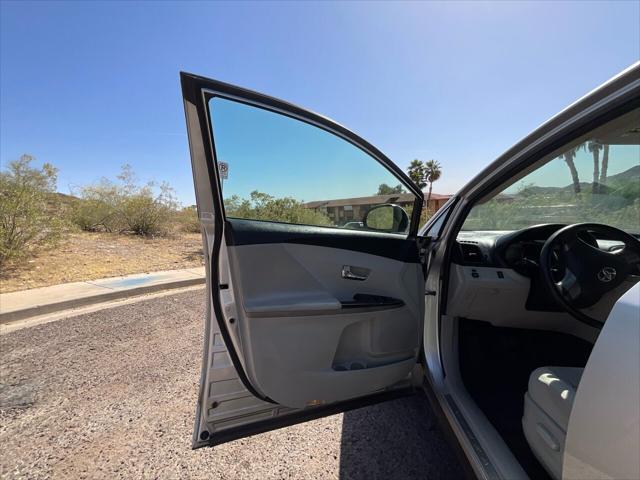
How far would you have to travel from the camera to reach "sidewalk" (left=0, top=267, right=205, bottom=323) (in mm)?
4402

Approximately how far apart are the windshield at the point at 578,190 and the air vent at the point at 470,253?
0.65 ft

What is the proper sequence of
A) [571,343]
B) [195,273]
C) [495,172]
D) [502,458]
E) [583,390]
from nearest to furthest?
[583,390] < [502,458] < [495,172] < [571,343] < [195,273]

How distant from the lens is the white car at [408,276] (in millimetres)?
1438

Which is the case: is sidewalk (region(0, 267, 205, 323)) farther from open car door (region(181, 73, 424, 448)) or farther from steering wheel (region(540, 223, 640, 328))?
steering wheel (region(540, 223, 640, 328))

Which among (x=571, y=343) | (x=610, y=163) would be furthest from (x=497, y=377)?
(x=610, y=163)

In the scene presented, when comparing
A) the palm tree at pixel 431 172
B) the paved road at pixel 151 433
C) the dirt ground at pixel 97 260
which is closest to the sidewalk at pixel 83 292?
the dirt ground at pixel 97 260

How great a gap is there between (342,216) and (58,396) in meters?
2.77

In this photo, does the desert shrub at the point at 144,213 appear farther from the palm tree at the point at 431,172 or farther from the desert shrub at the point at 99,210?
the palm tree at the point at 431,172

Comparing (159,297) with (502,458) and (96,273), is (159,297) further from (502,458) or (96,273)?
(502,458)

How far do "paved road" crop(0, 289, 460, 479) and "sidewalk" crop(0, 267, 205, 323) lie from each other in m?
1.33

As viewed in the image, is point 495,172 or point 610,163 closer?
point 495,172

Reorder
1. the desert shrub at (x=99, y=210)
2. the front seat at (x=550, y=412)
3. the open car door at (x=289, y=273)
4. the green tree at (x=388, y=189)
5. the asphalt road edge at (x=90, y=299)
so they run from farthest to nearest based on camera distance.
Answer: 1. the desert shrub at (x=99, y=210)
2. the asphalt road edge at (x=90, y=299)
3. the green tree at (x=388, y=189)
4. the open car door at (x=289, y=273)
5. the front seat at (x=550, y=412)

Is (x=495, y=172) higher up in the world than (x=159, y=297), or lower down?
higher up

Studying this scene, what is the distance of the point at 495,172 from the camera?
1686mm
